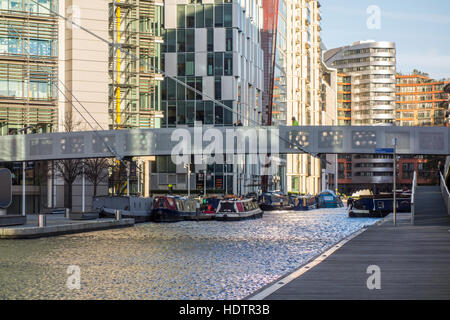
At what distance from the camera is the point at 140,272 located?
2145cm

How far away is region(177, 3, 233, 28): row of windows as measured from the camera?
3952 inches

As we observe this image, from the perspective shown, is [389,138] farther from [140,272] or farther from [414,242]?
[140,272]

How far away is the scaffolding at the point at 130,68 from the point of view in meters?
81.5

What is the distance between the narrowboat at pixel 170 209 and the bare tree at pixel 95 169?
8.73m

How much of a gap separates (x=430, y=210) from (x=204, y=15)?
57782mm

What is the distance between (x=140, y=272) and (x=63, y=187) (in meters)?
54.1

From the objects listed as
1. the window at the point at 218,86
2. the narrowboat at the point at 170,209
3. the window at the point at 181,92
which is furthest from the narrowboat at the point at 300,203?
the narrowboat at the point at 170,209

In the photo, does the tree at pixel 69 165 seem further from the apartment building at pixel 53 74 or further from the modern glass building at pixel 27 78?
the modern glass building at pixel 27 78

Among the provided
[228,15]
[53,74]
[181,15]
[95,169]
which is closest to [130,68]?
[53,74]

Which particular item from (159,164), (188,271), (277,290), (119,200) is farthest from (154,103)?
(277,290)

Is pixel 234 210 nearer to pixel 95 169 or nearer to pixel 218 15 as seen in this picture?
pixel 95 169

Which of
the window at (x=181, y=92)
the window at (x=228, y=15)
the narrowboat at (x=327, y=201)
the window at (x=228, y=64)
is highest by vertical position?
the window at (x=228, y=15)

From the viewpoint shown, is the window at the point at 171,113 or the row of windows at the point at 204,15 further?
the window at the point at 171,113

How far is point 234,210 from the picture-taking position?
216 ft
